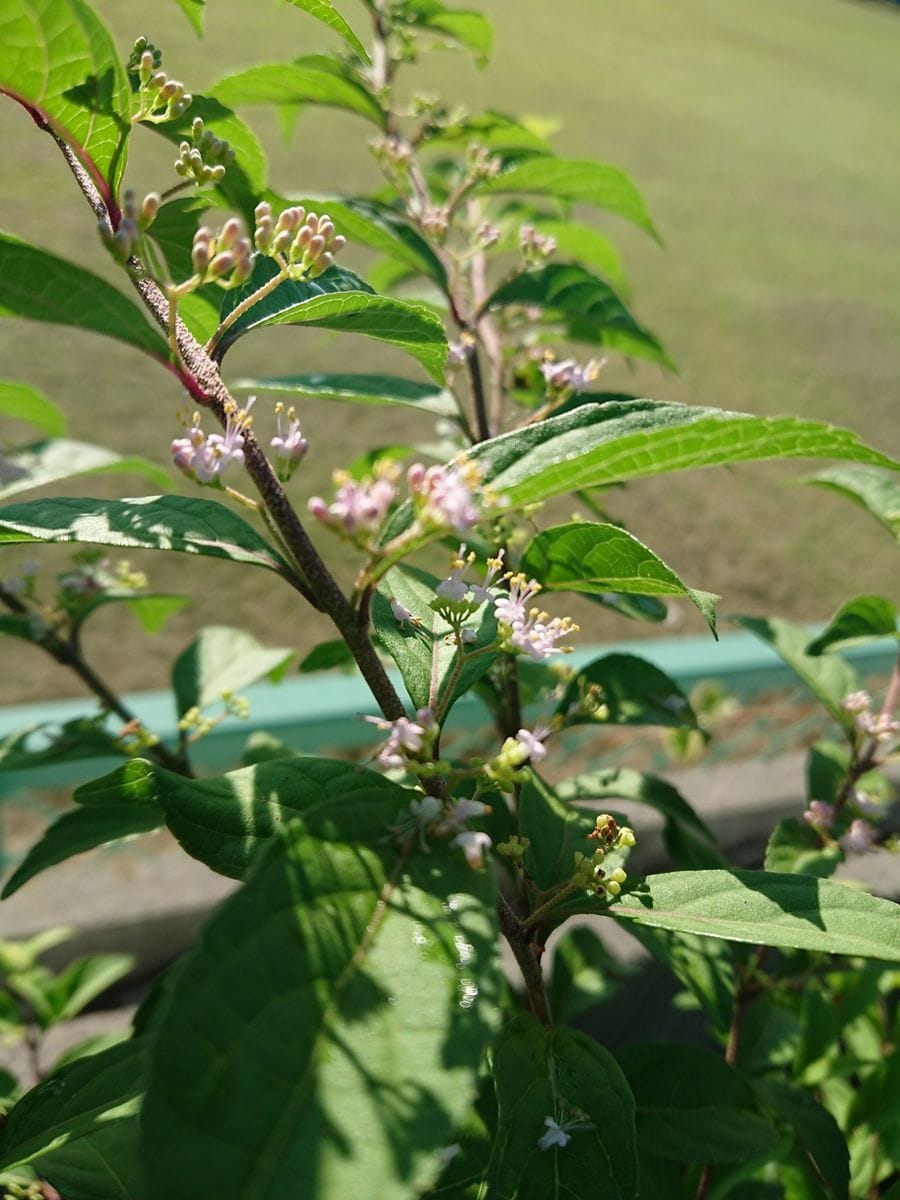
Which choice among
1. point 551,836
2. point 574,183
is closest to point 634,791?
point 551,836

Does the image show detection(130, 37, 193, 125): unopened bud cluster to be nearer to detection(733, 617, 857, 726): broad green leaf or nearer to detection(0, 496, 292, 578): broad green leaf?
detection(0, 496, 292, 578): broad green leaf

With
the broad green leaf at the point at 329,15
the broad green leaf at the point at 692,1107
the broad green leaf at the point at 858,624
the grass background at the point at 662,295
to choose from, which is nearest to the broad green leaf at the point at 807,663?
→ the broad green leaf at the point at 858,624

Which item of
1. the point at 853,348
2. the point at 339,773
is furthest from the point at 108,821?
the point at 853,348

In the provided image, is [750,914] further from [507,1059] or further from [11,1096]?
[11,1096]

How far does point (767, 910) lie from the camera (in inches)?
19.8

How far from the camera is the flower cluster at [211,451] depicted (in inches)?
19.9

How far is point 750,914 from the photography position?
502mm

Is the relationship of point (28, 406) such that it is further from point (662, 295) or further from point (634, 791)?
point (662, 295)

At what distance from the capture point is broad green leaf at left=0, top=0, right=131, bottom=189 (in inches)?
17.1

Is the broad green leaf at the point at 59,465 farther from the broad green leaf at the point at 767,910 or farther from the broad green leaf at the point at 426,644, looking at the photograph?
the broad green leaf at the point at 767,910

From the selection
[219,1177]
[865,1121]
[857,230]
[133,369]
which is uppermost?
[857,230]

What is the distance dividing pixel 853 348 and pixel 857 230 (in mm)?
2212

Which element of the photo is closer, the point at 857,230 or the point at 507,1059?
the point at 507,1059

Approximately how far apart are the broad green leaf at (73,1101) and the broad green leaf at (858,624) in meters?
0.62
